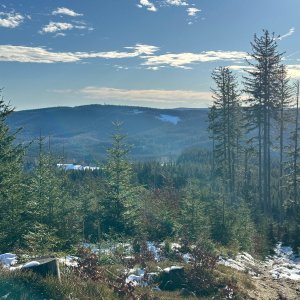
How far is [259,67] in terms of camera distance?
110 feet

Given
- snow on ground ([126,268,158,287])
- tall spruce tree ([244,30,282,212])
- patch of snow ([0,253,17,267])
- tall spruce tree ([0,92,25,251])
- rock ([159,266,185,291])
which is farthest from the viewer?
tall spruce tree ([244,30,282,212])

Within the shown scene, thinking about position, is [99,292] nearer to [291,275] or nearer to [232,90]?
→ [291,275]

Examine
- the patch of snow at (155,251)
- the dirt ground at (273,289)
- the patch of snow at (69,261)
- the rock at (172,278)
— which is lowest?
the dirt ground at (273,289)

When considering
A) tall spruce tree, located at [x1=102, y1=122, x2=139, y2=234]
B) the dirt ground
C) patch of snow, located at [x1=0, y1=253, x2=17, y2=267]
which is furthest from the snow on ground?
tall spruce tree, located at [x1=102, y1=122, x2=139, y2=234]

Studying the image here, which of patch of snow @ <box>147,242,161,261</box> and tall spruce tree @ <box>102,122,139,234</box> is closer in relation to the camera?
patch of snow @ <box>147,242,161,261</box>

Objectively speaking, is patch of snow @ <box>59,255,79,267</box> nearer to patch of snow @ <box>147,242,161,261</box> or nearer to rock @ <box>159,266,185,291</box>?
rock @ <box>159,266,185,291</box>

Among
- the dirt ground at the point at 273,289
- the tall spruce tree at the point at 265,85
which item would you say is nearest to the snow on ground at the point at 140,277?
the dirt ground at the point at 273,289

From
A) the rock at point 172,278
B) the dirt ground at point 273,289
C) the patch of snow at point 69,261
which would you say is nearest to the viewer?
the patch of snow at point 69,261

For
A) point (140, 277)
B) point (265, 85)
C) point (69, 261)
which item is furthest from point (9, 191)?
point (265, 85)

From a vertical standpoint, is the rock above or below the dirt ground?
above

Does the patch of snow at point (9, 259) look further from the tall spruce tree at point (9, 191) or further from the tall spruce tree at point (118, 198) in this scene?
the tall spruce tree at point (118, 198)

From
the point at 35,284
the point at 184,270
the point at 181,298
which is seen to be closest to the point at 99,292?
the point at 35,284

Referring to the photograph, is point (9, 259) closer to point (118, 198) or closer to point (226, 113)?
point (118, 198)

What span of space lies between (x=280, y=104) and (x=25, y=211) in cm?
2417
